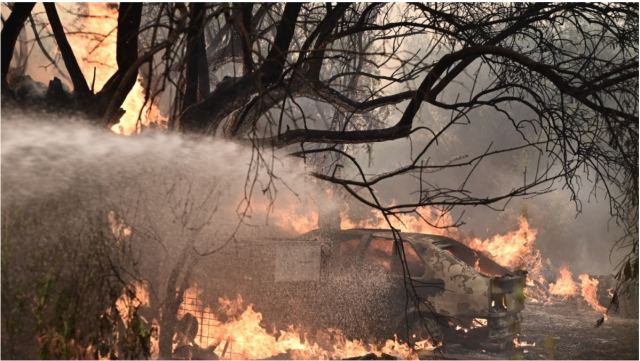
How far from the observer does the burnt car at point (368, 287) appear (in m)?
8.84

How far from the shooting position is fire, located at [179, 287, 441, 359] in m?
8.71

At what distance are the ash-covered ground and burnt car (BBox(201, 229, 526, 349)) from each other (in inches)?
20.4

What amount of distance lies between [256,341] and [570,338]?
5.53 meters

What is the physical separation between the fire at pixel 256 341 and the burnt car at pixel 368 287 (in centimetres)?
14

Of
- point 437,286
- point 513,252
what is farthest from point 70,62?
point 513,252

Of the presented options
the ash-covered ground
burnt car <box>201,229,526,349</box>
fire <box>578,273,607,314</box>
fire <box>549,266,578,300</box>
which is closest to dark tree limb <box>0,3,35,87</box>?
burnt car <box>201,229,526,349</box>

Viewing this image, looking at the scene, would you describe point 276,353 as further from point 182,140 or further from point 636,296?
point 636,296

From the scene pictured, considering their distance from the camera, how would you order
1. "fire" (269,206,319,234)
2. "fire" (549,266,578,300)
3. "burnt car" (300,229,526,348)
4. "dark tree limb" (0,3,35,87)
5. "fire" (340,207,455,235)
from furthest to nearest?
"fire" (269,206,319,234), "fire" (340,207,455,235), "fire" (549,266,578,300), "burnt car" (300,229,526,348), "dark tree limb" (0,3,35,87)

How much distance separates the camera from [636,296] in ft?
50.0

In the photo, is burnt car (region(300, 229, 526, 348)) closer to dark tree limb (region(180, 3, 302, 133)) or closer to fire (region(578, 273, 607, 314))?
dark tree limb (region(180, 3, 302, 133))

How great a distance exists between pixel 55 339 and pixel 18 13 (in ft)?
8.84

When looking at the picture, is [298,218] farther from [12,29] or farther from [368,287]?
[12,29]

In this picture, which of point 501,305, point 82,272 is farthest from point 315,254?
point 82,272

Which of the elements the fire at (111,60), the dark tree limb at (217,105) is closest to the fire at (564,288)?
the fire at (111,60)
